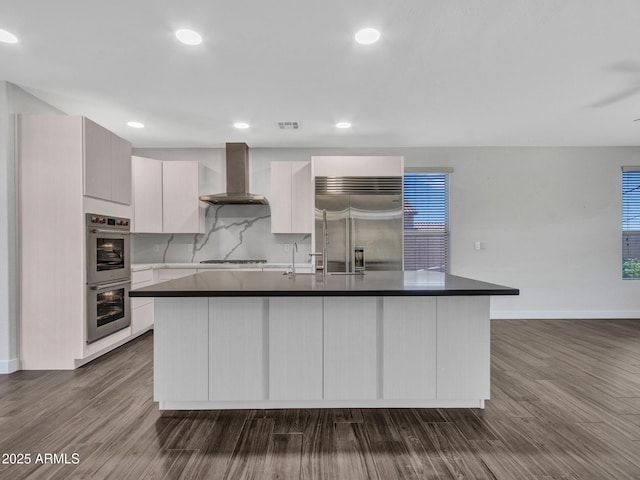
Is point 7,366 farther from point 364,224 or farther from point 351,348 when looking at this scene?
point 364,224

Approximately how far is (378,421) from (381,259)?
2459 mm

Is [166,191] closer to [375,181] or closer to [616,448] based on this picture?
[375,181]

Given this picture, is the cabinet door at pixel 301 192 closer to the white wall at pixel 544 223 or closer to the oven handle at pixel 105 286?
the white wall at pixel 544 223

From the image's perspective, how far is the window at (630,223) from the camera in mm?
5215

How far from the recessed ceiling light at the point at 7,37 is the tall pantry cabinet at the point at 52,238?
0.79 meters

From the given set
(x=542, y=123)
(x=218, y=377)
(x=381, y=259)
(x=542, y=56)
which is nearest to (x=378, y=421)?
(x=218, y=377)

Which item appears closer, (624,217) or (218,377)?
(218,377)

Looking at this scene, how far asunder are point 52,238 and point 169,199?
5.88ft

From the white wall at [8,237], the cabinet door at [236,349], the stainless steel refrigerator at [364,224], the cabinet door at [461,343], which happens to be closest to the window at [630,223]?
the stainless steel refrigerator at [364,224]

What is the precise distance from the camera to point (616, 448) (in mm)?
1894

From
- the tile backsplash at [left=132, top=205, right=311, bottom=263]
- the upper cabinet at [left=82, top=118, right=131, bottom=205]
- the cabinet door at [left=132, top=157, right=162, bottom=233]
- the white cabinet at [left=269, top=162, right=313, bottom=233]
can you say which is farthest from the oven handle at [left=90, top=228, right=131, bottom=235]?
the white cabinet at [left=269, top=162, right=313, bottom=233]

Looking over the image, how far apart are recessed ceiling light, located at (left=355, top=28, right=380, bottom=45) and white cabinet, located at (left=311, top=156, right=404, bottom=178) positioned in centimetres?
210

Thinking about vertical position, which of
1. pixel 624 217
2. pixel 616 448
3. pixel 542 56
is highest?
pixel 542 56

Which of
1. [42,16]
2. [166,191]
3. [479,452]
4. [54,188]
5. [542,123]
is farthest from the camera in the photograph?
[166,191]
